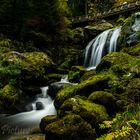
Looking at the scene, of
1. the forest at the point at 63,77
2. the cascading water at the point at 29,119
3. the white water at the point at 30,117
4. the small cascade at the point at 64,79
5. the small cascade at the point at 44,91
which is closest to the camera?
the forest at the point at 63,77

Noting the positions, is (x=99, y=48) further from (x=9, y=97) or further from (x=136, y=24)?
(x=9, y=97)

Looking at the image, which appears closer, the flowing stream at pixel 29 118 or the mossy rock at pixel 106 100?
the mossy rock at pixel 106 100

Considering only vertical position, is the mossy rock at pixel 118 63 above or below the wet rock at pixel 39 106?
above

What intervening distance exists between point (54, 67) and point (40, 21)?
4958 mm

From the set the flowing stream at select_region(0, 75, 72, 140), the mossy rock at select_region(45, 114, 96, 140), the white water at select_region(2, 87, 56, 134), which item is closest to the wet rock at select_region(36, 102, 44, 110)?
the flowing stream at select_region(0, 75, 72, 140)

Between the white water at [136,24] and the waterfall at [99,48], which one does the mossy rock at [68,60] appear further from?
the white water at [136,24]

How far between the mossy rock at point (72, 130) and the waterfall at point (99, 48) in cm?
1210

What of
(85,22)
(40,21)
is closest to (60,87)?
(40,21)

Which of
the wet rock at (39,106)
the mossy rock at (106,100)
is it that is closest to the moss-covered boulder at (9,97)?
the wet rock at (39,106)

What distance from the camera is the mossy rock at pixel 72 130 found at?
834cm

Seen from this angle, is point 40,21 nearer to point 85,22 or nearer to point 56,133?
point 85,22

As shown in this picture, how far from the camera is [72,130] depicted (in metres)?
8.41

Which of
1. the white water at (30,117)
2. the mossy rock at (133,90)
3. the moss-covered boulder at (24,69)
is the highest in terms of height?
the mossy rock at (133,90)

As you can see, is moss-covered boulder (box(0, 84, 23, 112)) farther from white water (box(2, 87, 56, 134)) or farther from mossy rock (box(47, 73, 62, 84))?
mossy rock (box(47, 73, 62, 84))
